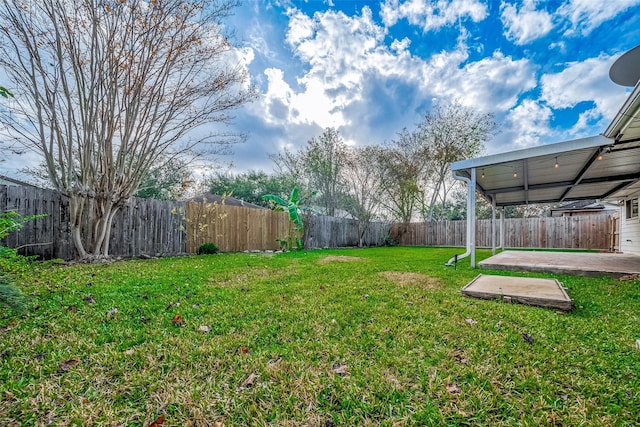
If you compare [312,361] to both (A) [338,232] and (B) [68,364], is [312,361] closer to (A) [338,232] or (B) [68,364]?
(B) [68,364]

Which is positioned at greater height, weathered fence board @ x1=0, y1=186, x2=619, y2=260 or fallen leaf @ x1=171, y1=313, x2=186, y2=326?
weathered fence board @ x1=0, y1=186, x2=619, y2=260

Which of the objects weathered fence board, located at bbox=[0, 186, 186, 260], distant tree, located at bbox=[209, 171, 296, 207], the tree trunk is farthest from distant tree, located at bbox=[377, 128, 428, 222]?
the tree trunk

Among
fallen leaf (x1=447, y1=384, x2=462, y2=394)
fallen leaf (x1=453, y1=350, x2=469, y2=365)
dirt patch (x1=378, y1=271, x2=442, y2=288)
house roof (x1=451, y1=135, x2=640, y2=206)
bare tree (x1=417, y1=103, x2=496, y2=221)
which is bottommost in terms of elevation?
dirt patch (x1=378, y1=271, x2=442, y2=288)

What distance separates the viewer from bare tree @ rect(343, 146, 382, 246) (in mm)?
15266

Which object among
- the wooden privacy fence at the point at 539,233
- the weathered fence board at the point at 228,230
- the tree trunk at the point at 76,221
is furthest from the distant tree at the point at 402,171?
the tree trunk at the point at 76,221

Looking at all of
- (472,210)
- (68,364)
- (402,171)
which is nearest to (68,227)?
(68,364)

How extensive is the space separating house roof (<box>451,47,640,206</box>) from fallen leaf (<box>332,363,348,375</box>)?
462cm

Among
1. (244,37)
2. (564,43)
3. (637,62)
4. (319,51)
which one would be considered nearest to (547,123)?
(564,43)

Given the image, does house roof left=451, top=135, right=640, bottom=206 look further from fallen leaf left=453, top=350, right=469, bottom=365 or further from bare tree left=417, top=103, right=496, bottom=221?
bare tree left=417, top=103, right=496, bottom=221

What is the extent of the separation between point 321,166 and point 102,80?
1077cm

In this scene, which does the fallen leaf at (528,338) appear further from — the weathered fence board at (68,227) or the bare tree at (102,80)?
the bare tree at (102,80)

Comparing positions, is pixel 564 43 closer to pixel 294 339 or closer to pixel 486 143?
pixel 486 143

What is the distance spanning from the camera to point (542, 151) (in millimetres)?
5078

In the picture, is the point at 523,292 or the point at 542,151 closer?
the point at 523,292
